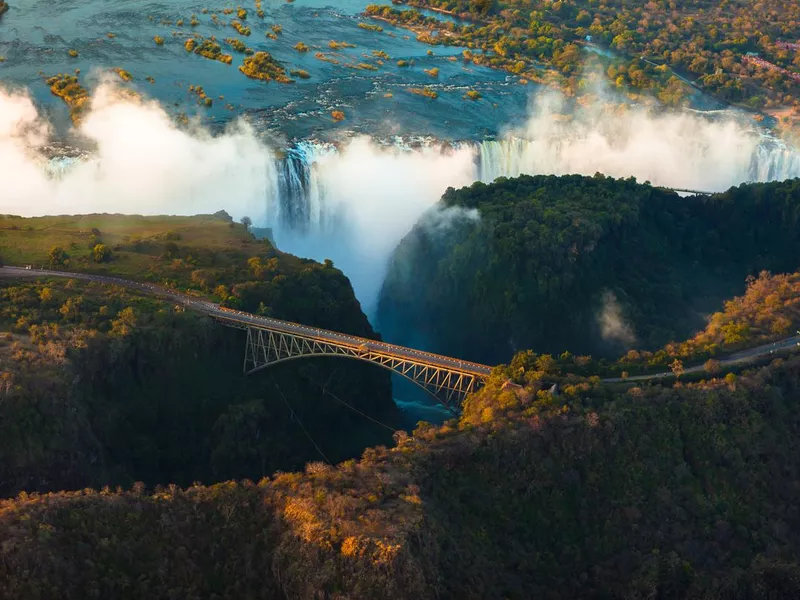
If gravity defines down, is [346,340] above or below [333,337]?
below

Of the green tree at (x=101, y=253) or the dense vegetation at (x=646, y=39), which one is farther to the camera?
the dense vegetation at (x=646, y=39)

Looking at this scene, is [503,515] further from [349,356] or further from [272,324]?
[272,324]

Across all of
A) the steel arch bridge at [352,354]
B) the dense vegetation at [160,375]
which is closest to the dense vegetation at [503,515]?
the steel arch bridge at [352,354]

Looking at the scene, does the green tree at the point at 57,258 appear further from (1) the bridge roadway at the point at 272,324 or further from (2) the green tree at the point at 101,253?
(2) the green tree at the point at 101,253

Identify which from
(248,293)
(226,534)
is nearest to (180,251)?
(248,293)

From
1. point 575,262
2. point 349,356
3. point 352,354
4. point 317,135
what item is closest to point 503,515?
point 349,356

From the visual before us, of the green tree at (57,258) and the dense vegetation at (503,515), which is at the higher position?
the green tree at (57,258)
